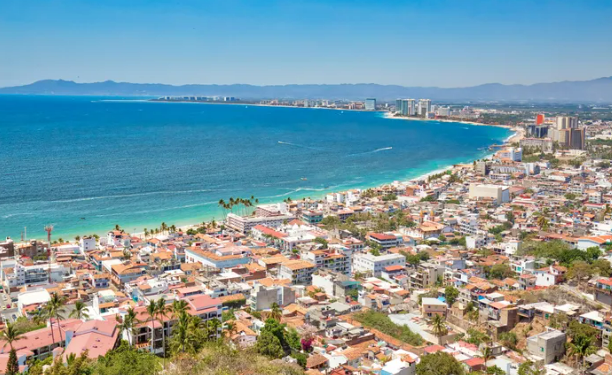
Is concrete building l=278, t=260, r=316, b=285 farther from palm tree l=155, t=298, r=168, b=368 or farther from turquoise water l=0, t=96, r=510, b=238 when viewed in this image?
turquoise water l=0, t=96, r=510, b=238

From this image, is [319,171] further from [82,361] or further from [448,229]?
[82,361]

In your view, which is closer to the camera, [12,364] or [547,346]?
[12,364]

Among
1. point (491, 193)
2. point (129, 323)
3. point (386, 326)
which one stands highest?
point (129, 323)

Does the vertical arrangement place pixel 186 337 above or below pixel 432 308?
above

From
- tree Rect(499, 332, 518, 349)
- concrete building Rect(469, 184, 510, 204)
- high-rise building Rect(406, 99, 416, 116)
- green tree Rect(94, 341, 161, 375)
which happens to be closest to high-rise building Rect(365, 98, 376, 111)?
high-rise building Rect(406, 99, 416, 116)

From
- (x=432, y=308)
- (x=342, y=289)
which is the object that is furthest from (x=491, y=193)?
(x=432, y=308)

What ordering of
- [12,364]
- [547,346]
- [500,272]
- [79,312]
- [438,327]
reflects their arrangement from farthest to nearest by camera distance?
[500,272]
[438,327]
[79,312]
[547,346]
[12,364]

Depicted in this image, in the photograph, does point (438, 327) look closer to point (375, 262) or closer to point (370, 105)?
point (375, 262)

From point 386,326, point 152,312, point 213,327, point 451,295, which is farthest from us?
point 451,295
